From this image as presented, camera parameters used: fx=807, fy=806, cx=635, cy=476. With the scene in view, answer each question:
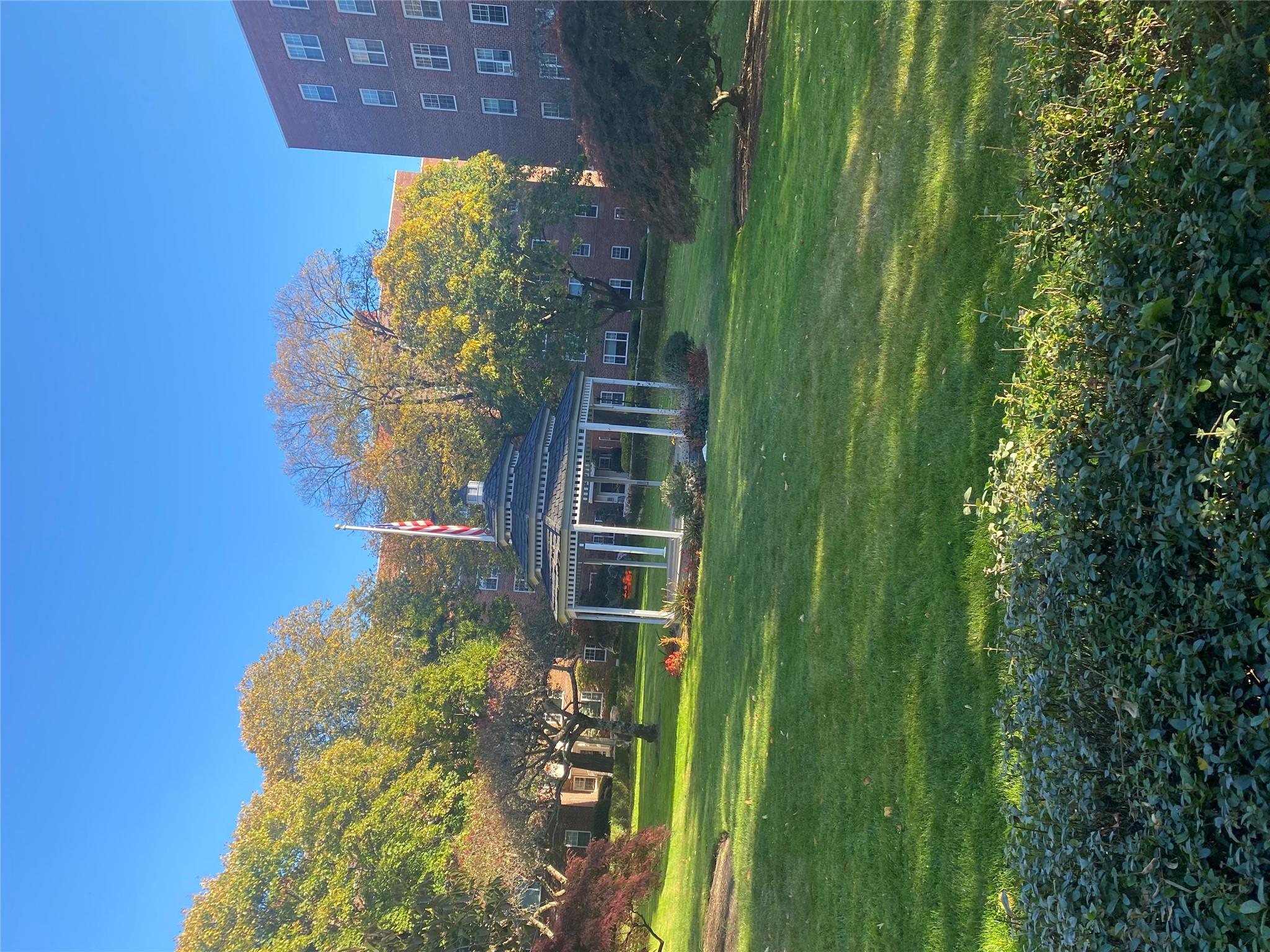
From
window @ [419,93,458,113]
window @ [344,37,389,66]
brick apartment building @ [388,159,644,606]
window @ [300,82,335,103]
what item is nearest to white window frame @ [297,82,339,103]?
window @ [300,82,335,103]

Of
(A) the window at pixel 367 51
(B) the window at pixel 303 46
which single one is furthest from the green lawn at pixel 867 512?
(B) the window at pixel 303 46

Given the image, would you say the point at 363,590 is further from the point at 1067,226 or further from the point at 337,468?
the point at 1067,226

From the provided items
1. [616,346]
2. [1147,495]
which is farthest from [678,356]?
[1147,495]

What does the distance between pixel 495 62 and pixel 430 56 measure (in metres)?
2.97

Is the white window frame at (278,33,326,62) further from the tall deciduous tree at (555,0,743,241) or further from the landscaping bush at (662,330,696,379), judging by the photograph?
the landscaping bush at (662,330,696,379)

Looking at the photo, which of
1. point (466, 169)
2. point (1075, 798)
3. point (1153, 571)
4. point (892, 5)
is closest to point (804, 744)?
point (1075, 798)

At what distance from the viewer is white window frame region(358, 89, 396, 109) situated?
3859 cm

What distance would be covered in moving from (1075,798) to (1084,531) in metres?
1.52

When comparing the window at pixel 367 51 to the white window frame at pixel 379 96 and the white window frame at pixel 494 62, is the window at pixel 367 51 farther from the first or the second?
the white window frame at pixel 494 62

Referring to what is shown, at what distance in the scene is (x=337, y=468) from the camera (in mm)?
41688

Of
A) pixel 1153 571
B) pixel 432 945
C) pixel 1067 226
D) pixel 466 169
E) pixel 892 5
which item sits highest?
pixel 466 169

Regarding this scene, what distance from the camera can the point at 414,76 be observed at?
37969mm

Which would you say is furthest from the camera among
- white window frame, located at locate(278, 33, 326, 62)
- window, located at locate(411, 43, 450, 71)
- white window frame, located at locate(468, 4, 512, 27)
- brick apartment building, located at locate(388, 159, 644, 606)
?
brick apartment building, located at locate(388, 159, 644, 606)

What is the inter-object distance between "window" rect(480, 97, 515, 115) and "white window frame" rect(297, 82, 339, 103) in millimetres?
7141
